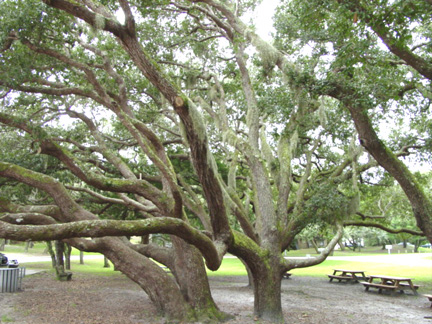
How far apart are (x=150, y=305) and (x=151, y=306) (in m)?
0.20

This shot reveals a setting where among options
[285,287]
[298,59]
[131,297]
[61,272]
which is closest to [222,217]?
[298,59]

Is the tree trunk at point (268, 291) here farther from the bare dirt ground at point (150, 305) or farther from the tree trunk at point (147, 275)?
the tree trunk at point (147, 275)

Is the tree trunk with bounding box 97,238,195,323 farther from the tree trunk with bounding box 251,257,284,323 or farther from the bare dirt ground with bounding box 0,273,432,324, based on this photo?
the tree trunk with bounding box 251,257,284,323

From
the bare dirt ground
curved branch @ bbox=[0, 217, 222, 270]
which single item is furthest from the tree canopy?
the bare dirt ground

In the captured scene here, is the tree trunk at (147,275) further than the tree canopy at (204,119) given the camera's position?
Yes

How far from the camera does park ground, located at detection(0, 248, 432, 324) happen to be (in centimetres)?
841

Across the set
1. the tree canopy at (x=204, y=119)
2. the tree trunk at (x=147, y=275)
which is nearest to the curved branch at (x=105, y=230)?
the tree canopy at (x=204, y=119)

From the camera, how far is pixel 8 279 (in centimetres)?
1133

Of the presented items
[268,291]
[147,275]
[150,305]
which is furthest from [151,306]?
[268,291]

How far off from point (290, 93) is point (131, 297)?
339 inches

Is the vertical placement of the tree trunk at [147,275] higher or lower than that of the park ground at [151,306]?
higher

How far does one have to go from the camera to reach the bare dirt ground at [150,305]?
8.40 m

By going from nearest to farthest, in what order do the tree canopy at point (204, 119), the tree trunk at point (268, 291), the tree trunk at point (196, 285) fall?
the tree canopy at point (204, 119)
the tree trunk at point (268, 291)
the tree trunk at point (196, 285)

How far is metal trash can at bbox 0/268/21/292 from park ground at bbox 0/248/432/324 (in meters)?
0.47
